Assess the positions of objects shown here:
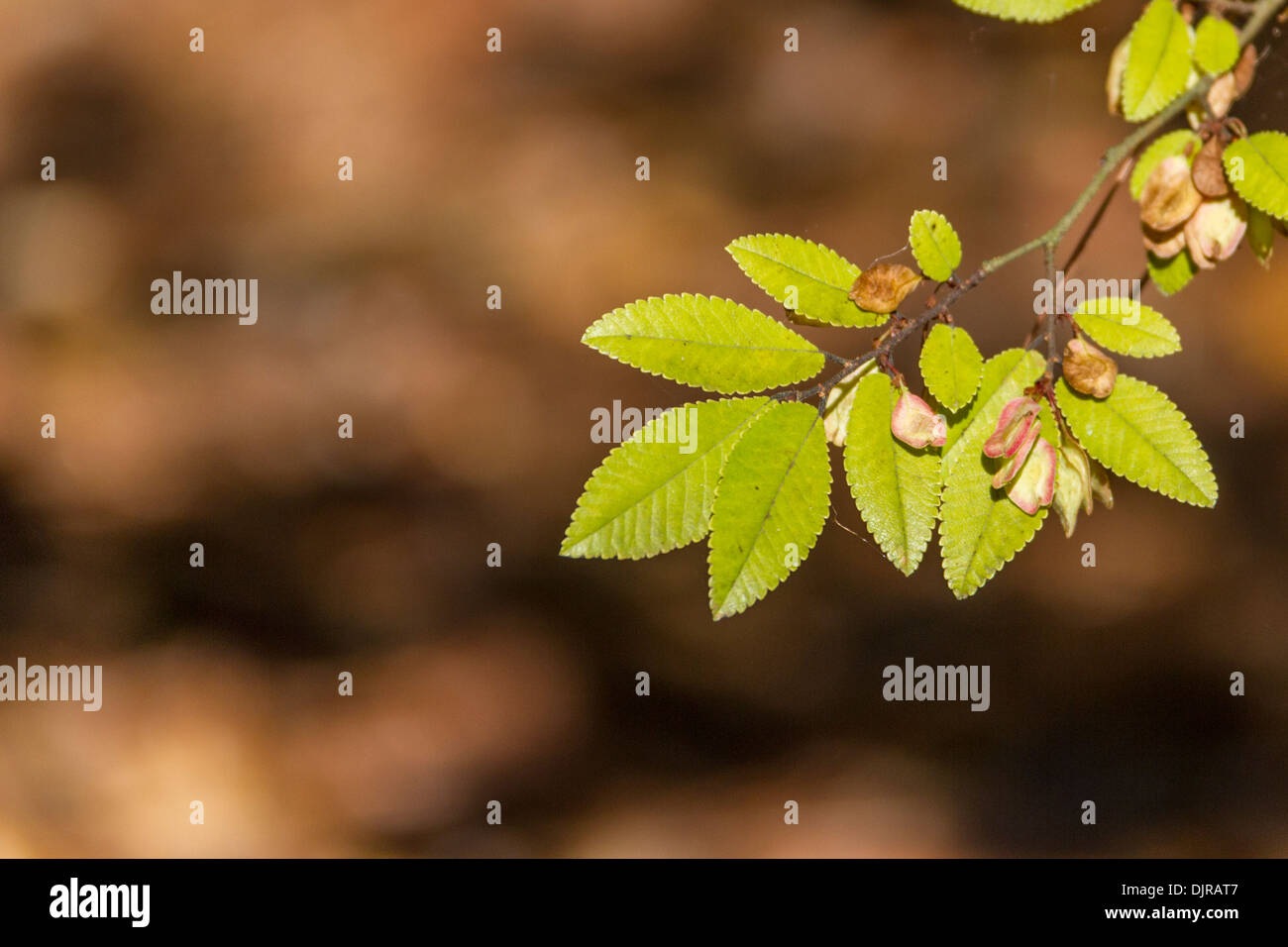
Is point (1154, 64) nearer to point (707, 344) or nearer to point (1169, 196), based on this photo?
point (1169, 196)

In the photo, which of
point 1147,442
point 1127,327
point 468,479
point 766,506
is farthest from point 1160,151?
point 468,479

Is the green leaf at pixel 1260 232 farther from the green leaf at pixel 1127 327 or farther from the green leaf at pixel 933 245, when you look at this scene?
the green leaf at pixel 933 245

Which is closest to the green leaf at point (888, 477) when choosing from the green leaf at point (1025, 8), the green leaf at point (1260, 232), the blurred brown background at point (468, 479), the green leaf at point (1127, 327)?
the green leaf at point (1127, 327)

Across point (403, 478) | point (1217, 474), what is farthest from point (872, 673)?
point (403, 478)

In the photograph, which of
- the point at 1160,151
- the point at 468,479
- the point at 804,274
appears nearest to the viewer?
the point at 804,274

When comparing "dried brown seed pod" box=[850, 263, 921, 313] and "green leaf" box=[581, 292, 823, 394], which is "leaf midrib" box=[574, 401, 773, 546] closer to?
"green leaf" box=[581, 292, 823, 394]

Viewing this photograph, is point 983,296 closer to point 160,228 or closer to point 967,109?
point 967,109
